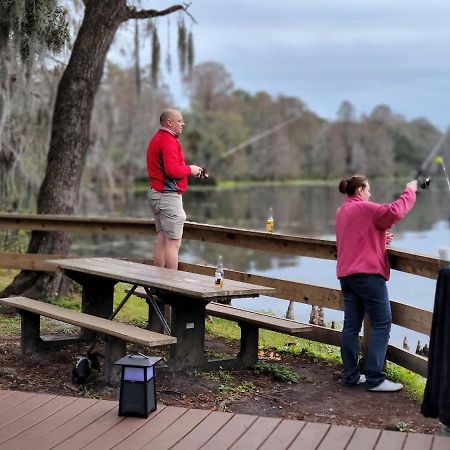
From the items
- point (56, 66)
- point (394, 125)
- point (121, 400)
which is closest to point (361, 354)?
point (121, 400)

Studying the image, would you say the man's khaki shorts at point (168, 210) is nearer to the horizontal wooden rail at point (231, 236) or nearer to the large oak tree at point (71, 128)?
the horizontal wooden rail at point (231, 236)

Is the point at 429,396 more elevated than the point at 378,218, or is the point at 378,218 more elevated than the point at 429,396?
the point at 378,218

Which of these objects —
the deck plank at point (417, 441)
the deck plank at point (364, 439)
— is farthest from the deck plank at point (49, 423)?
the deck plank at point (417, 441)

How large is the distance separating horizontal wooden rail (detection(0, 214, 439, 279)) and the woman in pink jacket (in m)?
0.21

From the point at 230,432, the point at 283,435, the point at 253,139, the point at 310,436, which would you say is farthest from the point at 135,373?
the point at 253,139

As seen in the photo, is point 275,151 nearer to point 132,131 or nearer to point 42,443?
point 132,131

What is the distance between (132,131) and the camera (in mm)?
53844

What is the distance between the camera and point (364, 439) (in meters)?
3.71

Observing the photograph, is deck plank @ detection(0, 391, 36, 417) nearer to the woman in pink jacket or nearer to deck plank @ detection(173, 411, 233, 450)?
deck plank @ detection(173, 411, 233, 450)

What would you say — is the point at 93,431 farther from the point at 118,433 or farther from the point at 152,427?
the point at 152,427

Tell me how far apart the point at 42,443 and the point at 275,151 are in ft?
256

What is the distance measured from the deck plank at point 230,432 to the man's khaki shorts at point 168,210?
228 cm

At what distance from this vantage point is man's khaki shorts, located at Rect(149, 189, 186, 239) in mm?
6004

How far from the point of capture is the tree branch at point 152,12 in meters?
8.63
